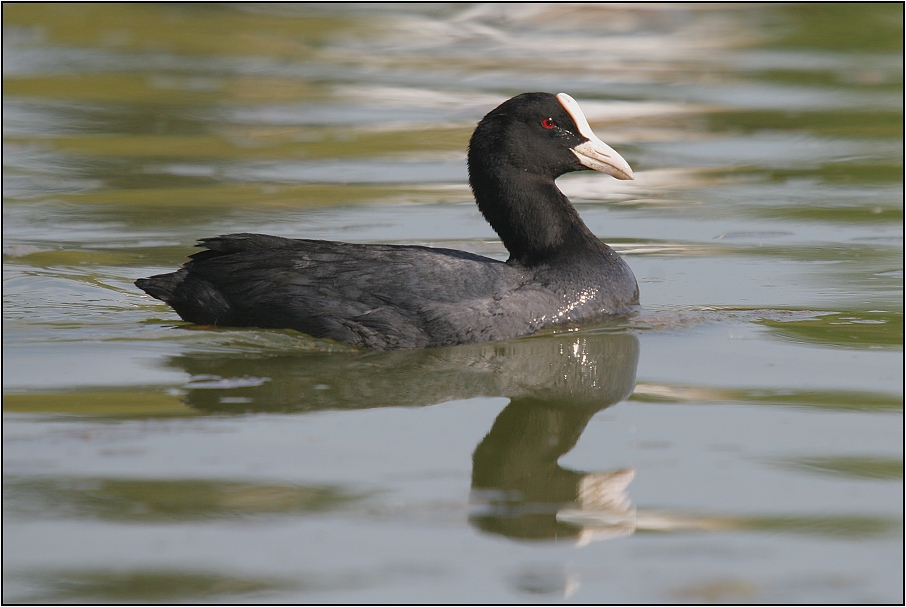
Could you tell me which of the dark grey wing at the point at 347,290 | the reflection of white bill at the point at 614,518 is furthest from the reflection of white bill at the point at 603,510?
the dark grey wing at the point at 347,290

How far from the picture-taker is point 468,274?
5730 millimetres

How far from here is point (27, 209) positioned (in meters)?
8.48

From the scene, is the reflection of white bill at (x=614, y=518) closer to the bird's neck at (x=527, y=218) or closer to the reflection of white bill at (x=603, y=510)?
the reflection of white bill at (x=603, y=510)

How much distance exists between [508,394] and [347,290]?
37.5 inches

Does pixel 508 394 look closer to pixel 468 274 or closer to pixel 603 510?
pixel 468 274

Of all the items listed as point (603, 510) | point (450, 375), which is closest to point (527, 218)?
point (450, 375)

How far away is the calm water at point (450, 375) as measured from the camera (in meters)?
3.62

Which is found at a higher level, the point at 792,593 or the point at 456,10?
the point at 456,10

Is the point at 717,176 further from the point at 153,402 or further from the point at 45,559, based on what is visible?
the point at 45,559

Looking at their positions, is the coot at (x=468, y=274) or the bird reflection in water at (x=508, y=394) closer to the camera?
the bird reflection in water at (x=508, y=394)

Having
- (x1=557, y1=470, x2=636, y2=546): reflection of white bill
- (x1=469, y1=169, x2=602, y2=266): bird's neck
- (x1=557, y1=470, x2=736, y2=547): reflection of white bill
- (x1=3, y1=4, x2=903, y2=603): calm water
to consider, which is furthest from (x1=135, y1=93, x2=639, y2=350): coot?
(x1=557, y1=470, x2=736, y2=547): reflection of white bill

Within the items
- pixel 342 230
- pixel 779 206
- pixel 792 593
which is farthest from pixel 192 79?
pixel 792 593

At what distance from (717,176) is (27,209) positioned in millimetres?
4673

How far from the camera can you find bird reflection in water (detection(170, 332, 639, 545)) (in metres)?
3.95
